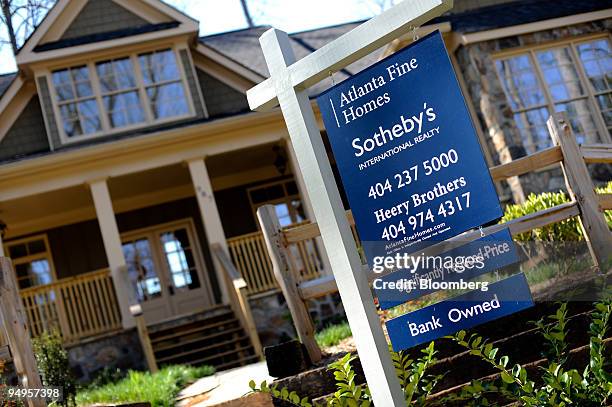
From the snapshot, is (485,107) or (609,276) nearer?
(609,276)

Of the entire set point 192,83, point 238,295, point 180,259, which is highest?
point 192,83

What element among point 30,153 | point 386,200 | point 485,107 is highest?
point 30,153

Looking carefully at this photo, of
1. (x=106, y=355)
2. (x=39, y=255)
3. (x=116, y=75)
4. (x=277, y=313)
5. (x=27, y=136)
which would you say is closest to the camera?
(x=106, y=355)

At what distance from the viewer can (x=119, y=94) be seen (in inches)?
494

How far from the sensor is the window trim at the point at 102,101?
1213 centimetres

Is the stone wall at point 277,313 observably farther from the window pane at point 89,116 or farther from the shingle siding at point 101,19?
the shingle siding at point 101,19

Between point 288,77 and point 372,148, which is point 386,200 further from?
point 288,77

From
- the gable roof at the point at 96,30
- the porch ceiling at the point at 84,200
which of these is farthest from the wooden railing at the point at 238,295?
the gable roof at the point at 96,30

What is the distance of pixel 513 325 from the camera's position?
493 cm

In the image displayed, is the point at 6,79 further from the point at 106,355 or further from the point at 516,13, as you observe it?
the point at 516,13

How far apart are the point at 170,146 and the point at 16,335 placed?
21.9 ft

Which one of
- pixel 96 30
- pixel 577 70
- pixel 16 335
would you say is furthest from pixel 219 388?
pixel 577 70

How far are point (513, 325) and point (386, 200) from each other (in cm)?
216

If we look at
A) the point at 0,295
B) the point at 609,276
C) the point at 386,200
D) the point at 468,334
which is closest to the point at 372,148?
the point at 386,200
